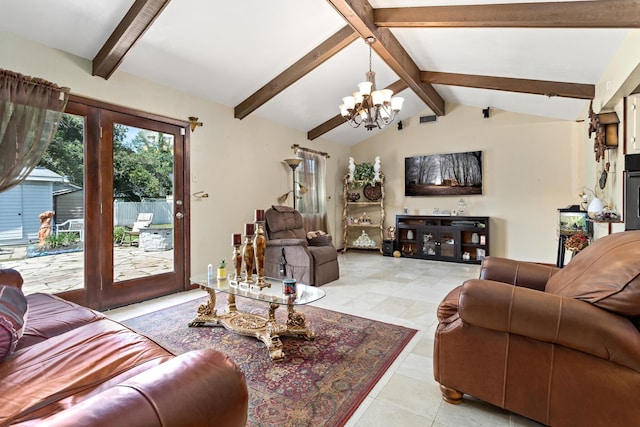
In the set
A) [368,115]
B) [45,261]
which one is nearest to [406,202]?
[368,115]

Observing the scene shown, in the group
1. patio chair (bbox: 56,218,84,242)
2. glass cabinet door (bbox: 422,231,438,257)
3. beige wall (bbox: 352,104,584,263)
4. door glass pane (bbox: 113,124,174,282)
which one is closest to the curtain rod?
beige wall (bbox: 352,104,584,263)

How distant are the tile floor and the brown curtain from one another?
1524 mm

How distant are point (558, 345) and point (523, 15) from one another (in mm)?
2581

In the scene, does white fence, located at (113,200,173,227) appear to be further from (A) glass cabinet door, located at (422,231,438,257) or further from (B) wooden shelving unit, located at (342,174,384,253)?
(A) glass cabinet door, located at (422,231,438,257)

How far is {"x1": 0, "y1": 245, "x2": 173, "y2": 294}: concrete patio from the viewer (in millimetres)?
2725

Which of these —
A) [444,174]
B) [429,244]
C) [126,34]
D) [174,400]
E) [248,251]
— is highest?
[126,34]

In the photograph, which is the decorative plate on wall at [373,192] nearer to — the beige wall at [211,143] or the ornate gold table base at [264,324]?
the beige wall at [211,143]

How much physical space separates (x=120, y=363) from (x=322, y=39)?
11.6 ft

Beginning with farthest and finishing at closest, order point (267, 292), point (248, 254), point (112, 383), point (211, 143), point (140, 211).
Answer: point (211, 143)
point (140, 211)
point (248, 254)
point (267, 292)
point (112, 383)

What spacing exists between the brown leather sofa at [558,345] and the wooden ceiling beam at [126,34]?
3021 mm

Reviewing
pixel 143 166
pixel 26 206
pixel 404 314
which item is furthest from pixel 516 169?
pixel 26 206

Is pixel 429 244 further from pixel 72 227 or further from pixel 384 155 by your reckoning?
pixel 72 227

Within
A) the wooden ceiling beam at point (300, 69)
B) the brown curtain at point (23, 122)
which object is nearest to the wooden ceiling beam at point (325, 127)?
the wooden ceiling beam at point (300, 69)

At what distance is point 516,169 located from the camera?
17.9 ft
